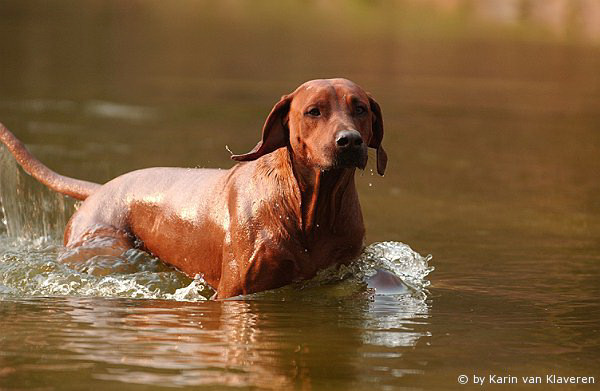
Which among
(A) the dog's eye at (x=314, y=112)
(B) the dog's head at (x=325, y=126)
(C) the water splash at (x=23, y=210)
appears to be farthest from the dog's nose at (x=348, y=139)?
(C) the water splash at (x=23, y=210)

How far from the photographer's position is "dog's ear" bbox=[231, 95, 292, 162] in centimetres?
705

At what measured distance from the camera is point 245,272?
23.4 feet

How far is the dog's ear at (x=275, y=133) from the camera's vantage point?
705 centimetres

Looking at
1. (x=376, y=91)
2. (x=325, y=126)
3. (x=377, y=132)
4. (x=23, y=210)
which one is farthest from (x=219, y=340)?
(x=376, y=91)

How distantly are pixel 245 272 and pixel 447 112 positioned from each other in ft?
36.5

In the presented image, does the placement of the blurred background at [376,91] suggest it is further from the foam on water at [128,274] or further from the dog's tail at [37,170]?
the dog's tail at [37,170]

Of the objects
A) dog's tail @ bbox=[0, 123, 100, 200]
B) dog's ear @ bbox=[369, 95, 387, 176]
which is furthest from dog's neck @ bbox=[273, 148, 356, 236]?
dog's tail @ bbox=[0, 123, 100, 200]

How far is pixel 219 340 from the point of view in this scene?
6.17m

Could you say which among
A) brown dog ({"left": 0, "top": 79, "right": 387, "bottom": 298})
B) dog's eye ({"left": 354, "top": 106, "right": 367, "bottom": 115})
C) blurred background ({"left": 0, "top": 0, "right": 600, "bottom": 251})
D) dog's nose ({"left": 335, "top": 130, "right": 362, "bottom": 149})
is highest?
dog's eye ({"left": 354, "top": 106, "right": 367, "bottom": 115})

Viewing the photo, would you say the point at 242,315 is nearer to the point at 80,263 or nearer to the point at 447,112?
the point at 80,263

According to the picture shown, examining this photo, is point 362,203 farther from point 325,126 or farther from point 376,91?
point 376,91

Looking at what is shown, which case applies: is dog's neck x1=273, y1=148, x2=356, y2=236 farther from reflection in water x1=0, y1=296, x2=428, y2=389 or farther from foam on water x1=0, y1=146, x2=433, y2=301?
reflection in water x1=0, y1=296, x2=428, y2=389

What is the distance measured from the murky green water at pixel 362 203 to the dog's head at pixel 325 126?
839mm

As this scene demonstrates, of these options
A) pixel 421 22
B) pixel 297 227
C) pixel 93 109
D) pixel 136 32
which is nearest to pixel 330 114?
pixel 297 227
